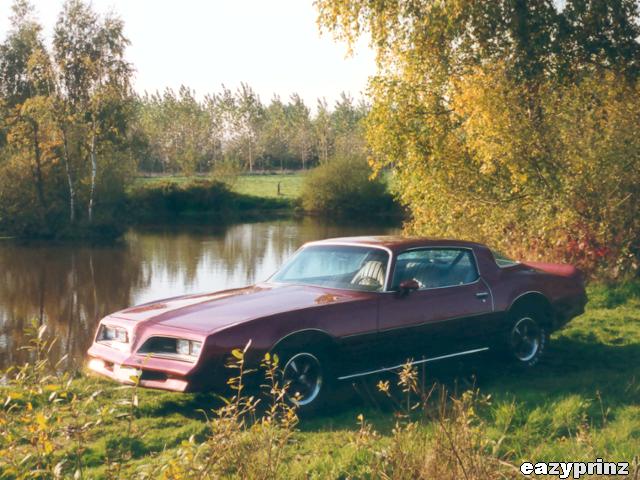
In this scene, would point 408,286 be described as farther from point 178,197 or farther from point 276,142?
point 276,142

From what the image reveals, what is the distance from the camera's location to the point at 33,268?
30062 millimetres

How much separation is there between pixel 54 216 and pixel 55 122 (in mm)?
5100

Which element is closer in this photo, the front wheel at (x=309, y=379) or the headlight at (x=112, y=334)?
the front wheel at (x=309, y=379)

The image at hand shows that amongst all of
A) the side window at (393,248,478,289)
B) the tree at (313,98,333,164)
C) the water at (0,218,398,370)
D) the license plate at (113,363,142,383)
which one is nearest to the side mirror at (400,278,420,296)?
the side window at (393,248,478,289)

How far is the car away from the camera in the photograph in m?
6.48

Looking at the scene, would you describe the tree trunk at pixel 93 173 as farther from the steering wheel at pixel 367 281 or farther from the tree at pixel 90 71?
the steering wheel at pixel 367 281

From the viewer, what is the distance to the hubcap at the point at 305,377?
263 inches

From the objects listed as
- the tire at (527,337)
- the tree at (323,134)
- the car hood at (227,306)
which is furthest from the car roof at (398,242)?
the tree at (323,134)

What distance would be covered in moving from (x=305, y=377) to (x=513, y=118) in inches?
408

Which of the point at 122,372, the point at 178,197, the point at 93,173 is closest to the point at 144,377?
the point at 122,372

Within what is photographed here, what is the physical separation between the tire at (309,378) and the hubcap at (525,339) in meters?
2.56

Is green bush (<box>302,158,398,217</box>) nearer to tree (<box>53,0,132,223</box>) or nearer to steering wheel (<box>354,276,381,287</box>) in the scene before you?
tree (<box>53,0,132,223</box>)

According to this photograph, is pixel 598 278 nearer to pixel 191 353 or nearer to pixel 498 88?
pixel 498 88

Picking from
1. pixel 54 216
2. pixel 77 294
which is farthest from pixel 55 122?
pixel 77 294
